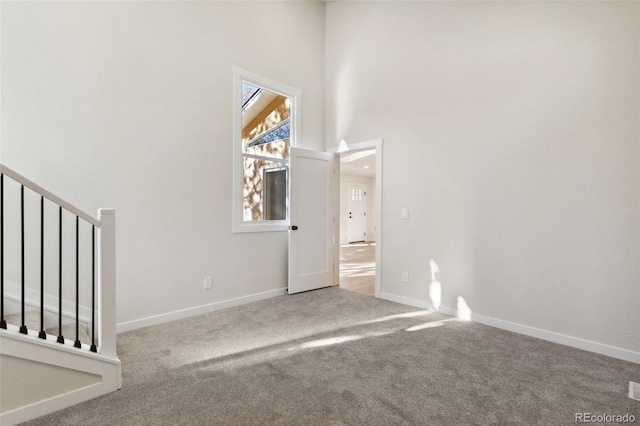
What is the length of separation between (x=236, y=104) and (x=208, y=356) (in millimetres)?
2662

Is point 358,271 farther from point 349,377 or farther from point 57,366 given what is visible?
point 57,366

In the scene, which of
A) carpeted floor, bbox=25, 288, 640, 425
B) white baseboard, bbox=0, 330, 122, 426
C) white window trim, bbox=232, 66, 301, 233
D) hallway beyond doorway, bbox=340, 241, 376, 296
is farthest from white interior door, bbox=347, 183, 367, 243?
white baseboard, bbox=0, 330, 122, 426

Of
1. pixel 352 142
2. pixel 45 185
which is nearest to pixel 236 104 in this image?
pixel 352 142

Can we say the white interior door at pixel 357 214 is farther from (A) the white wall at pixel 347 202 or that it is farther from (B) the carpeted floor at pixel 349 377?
(B) the carpeted floor at pixel 349 377

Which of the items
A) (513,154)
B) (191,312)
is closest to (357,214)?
A: (513,154)

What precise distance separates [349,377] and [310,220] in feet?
8.17

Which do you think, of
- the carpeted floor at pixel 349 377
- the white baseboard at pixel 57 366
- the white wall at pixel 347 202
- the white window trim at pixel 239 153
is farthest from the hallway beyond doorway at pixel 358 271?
the white baseboard at pixel 57 366

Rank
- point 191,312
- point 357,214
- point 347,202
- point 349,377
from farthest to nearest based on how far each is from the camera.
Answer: point 357,214 → point 347,202 → point 191,312 → point 349,377

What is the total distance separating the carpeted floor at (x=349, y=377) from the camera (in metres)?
1.77

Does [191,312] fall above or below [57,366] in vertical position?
below

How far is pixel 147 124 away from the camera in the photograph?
10.0 ft

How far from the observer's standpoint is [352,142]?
4.44 metres

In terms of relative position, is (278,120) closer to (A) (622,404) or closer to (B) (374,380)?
(B) (374,380)

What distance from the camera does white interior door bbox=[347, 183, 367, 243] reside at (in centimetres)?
1090
